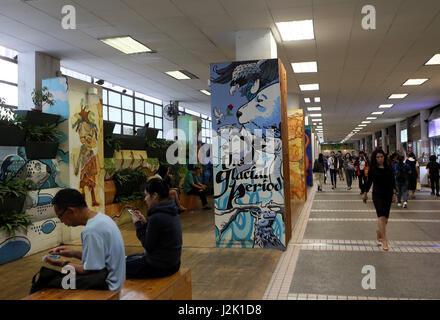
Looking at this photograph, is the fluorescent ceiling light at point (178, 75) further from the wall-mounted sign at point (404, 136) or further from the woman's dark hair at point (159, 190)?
the wall-mounted sign at point (404, 136)

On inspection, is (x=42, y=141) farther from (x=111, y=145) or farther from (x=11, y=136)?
(x=111, y=145)

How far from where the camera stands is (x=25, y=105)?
8.84 m

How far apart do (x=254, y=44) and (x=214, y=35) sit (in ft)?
2.78

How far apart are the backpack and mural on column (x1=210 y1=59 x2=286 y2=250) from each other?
17.8ft

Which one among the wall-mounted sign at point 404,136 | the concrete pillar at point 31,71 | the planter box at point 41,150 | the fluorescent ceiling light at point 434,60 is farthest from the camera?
the wall-mounted sign at point 404,136

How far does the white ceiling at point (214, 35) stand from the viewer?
5.99m

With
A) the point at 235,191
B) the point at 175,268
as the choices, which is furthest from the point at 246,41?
the point at 175,268

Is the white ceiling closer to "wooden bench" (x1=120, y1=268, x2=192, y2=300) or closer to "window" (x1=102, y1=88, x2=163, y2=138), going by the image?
"window" (x1=102, y1=88, x2=163, y2=138)

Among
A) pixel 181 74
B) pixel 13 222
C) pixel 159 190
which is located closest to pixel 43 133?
pixel 13 222

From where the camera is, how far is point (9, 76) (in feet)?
29.9

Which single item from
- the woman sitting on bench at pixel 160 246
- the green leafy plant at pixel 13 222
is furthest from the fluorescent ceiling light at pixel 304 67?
the woman sitting on bench at pixel 160 246

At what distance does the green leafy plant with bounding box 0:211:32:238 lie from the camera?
5.61m

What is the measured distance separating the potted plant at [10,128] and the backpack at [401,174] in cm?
868

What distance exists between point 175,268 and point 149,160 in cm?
704
